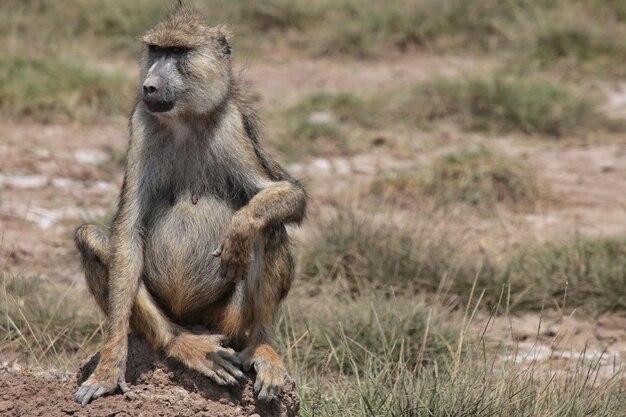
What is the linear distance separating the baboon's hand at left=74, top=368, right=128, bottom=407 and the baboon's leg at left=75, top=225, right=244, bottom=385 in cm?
24

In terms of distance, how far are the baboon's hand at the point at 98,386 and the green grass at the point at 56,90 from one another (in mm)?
6589

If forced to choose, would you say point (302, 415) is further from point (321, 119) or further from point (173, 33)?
point (321, 119)

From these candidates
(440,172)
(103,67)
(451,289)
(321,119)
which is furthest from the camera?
(103,67)

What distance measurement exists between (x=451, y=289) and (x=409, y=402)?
2.79 m

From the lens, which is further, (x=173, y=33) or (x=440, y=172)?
(x=440, y=172)

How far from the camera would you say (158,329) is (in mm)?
4742

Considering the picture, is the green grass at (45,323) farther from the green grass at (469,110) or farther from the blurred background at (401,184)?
the green grass at (469,110)

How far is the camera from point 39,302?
6.55 meters

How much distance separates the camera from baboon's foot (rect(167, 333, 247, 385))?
15.1ft

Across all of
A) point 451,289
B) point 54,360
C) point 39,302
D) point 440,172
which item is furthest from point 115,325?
point 440,172

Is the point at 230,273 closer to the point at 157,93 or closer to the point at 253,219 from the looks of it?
the point at 253,219

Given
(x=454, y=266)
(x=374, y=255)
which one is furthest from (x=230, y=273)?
(x=454, y=266)

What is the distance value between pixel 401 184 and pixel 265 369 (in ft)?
16.5

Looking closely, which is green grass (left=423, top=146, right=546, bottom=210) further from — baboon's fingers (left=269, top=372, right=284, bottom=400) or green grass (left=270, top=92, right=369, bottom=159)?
baboon's fingers (left=269, top=372, right=284, bottom=400)
